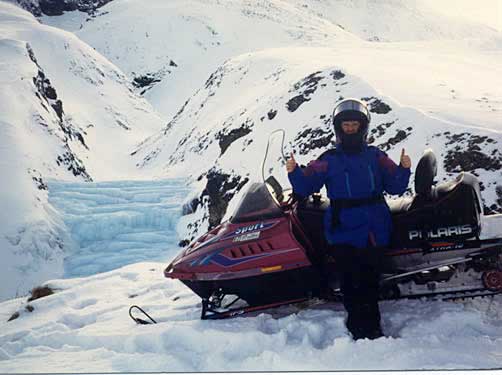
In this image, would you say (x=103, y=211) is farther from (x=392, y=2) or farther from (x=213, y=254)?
(x=392, y=2)

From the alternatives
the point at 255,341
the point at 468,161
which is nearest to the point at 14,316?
the point at 255,341

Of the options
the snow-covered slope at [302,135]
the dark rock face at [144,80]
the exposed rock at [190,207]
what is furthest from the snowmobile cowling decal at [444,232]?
the dark rock face at [144,80]

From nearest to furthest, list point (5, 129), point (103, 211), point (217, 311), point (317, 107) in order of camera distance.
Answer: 1. point (217, 311)
2. point (5, 129)
3. point (317, 107)
4. point (103, 211)

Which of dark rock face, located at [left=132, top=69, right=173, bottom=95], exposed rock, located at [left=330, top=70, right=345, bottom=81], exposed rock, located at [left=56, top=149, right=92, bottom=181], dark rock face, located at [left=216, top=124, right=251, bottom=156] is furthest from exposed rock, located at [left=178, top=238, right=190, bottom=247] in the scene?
dark rock face, located at [left=132, top=69, right=173, bottom=95]

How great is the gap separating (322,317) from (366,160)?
89 cm

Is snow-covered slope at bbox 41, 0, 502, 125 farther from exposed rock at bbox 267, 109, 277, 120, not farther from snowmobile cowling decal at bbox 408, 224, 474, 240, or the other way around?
snowmobile cowling decal at bbox 408, 224, 474, 240

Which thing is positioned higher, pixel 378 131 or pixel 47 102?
pixel 378 131

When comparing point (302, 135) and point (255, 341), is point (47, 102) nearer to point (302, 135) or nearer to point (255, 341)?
point (302, 135)

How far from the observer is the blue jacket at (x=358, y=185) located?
234cm

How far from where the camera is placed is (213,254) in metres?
2.52

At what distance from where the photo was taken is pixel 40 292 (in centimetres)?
341

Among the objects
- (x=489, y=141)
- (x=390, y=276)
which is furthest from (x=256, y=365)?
(x=489, y=141)

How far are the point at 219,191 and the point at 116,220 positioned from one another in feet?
4.76

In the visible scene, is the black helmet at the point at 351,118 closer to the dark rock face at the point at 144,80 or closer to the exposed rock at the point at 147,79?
the exposed rock at the point at 147,79
